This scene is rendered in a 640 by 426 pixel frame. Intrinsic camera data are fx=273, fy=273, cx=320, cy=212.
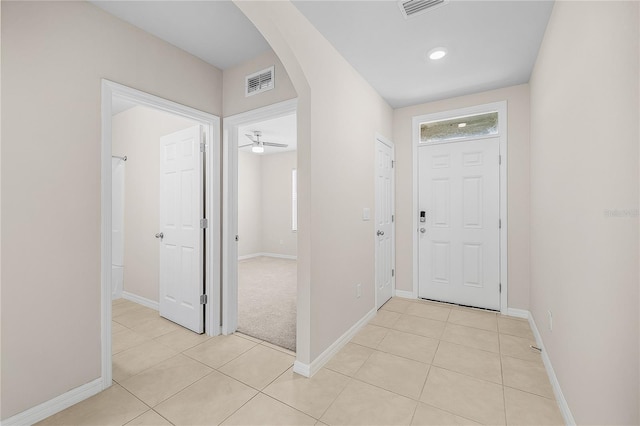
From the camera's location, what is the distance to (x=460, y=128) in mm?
3500

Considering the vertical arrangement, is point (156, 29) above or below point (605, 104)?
above

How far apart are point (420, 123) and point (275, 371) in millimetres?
3412

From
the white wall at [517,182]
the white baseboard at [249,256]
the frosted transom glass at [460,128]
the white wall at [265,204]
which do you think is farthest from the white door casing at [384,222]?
the white baseboard at [249,256]

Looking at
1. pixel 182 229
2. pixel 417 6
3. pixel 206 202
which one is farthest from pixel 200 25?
pixel 182 229

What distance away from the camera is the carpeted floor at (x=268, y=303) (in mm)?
2792

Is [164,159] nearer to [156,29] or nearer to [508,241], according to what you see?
[156,29]

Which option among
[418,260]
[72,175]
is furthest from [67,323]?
[418,260]

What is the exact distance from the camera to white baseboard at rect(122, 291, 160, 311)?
336cm

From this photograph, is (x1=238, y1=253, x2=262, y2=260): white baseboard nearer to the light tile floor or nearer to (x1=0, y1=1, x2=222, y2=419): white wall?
the light tile floor

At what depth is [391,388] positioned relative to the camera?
190 cm

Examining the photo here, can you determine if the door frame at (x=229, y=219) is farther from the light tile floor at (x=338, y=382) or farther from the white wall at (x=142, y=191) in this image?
the white wall at (x=142, y=191)

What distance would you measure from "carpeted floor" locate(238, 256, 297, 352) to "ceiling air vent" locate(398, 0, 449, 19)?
2.86 meters

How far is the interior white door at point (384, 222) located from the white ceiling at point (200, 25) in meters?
1.79

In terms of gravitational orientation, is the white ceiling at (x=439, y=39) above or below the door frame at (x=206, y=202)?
above
